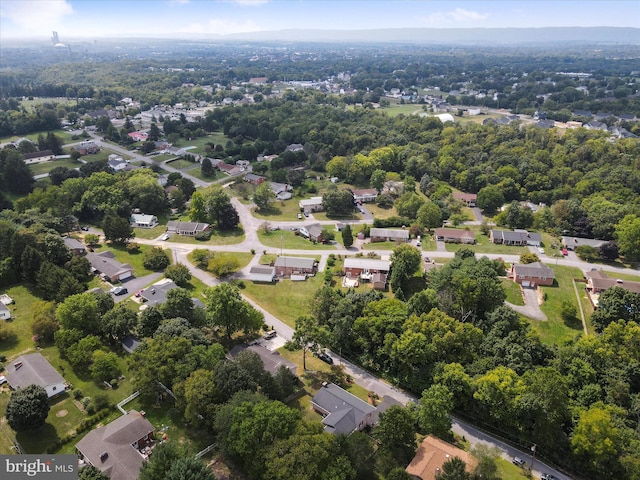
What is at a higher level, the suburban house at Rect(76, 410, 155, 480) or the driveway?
the suburban house at Rect(76, 410, 155, 480)

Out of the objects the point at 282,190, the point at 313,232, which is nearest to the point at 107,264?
the point at 313,232

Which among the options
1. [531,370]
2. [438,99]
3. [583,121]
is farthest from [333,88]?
[531,370]

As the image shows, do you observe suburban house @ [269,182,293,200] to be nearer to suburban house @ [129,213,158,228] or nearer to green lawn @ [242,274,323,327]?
suburban house @ [129,213,158,228]

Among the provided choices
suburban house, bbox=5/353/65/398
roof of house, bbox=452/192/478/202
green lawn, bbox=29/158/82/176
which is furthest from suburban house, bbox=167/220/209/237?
roof of house, bbox=452/192/478/202

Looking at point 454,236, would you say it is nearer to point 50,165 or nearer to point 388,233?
point 388,233

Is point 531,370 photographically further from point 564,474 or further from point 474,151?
point 474,151

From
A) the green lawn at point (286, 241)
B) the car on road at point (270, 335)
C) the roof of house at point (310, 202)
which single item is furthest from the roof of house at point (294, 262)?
the roof of house at point (310, 202)

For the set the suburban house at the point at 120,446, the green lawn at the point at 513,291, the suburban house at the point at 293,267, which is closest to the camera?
the suburban house at the point at 120,446

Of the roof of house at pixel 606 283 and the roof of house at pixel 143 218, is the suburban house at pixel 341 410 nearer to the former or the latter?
the roof of house at pixel 606 283
